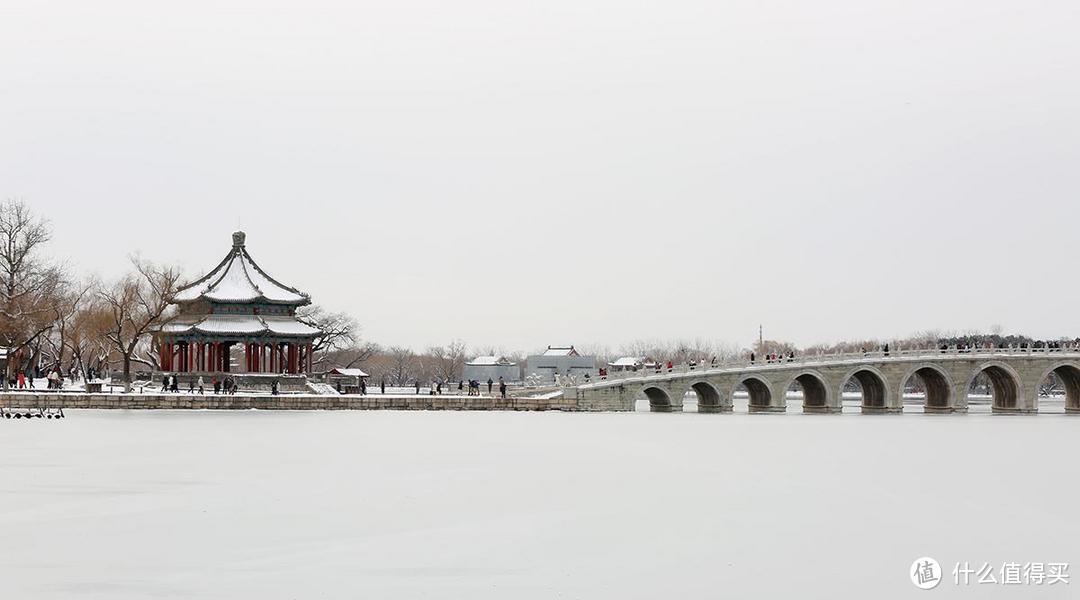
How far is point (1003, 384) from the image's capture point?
5425cm

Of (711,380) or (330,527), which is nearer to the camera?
(330,527)

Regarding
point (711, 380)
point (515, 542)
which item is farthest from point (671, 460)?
point (711, 380)

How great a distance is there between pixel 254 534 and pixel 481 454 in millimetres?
11242

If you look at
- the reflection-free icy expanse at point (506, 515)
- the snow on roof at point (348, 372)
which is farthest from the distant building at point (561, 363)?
the reflection-free icy expanse at point (506, 515)

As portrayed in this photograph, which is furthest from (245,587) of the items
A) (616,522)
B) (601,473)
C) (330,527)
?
(601,473)

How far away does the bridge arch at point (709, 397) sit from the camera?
48812 millimetres

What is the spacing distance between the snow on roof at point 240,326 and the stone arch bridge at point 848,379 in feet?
36.6

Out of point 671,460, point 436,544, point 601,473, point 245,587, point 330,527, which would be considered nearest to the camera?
point 245,587

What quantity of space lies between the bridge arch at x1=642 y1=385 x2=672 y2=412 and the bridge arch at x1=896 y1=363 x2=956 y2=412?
1020cm

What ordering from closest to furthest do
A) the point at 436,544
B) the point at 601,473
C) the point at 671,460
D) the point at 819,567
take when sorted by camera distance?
the point at 819,567, the point at 436,544, the point at 601,473, the point at 671,460

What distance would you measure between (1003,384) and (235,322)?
33967mm

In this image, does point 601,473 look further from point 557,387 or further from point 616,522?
point 557,387

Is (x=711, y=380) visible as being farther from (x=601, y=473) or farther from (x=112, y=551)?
(x=112, y=551)

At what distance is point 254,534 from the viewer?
14.4 metres
